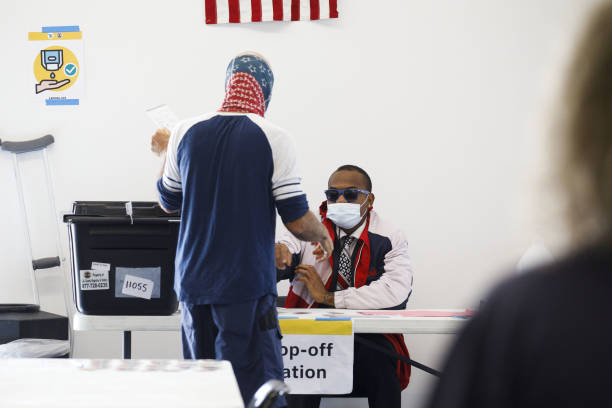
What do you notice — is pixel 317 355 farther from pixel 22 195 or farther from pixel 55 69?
pixel 55 69

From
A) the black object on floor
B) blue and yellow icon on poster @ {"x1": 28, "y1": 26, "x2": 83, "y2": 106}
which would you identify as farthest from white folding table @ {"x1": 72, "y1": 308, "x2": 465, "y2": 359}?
blue and yellow icon on poster @ {"x1": 28, "y1": 26, "x2": 83, "y2": 106}

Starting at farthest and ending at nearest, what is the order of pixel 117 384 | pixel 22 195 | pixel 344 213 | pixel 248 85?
pixel 22 195
pixel 344 213
pixel 248 85
pixel 117 384

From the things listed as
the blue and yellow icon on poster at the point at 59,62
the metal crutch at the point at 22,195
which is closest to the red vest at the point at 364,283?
the metal crutch at the point at 22,195

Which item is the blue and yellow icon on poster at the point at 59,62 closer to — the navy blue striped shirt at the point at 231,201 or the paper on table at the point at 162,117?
the paper on table at the point at 162,117

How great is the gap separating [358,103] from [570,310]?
11.5ft

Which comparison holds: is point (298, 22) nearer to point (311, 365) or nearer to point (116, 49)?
point (116, 49)

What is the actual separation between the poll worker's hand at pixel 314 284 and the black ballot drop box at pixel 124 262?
602 millimetres

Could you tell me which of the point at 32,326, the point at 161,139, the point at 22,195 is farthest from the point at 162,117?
the point at 22,195

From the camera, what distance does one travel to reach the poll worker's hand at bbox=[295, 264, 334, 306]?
9.20 feet

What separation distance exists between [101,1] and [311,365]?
2.54 m

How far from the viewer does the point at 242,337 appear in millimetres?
1859

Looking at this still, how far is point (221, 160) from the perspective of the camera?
73.0 inches

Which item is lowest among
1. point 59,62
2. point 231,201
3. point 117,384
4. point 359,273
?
point 359,273

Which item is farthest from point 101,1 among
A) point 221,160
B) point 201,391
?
point 201,391
